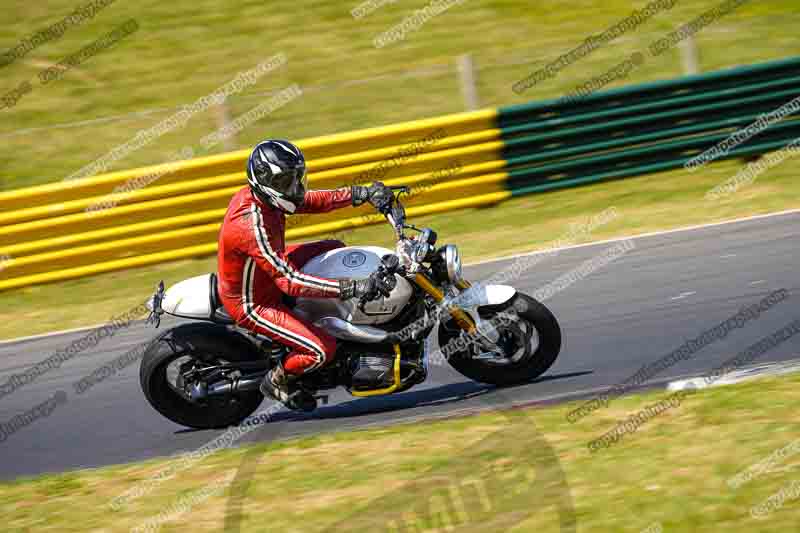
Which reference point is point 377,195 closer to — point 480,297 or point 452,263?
point 452,263

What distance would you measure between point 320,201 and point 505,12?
1363 cm

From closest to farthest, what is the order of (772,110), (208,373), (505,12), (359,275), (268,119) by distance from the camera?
1. (359,275)
2. (208,373)
3. (772,110)
4. (268,119)
5. (505,12)

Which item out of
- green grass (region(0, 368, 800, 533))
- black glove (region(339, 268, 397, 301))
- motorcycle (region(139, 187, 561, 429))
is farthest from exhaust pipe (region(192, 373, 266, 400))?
black glove (region(339, 268, 397, 301))

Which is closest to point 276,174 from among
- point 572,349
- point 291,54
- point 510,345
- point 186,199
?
point 510,345

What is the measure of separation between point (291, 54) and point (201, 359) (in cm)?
1281

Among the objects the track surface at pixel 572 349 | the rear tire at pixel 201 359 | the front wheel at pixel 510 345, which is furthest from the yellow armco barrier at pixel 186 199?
the front wheel at pixel 510 345

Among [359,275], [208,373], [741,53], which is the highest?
[359,275]

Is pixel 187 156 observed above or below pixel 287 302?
below

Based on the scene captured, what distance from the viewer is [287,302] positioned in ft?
23.2

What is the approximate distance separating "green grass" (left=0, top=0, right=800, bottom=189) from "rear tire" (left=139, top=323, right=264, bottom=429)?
7.49m

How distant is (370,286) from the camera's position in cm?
646

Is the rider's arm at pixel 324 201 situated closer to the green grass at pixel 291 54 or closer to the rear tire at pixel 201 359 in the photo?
the rear tire at pixel 201 359

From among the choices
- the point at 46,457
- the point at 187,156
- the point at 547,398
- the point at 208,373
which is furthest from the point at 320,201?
the point at 187,156

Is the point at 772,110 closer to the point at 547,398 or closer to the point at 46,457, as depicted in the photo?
the point at 547,398
